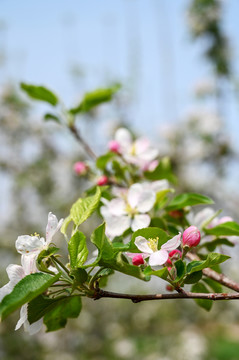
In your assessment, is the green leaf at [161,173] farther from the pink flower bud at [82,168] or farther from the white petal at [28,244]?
the white petal at [28,244]

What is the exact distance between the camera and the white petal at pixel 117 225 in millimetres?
714

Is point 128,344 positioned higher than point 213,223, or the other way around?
point 213,223

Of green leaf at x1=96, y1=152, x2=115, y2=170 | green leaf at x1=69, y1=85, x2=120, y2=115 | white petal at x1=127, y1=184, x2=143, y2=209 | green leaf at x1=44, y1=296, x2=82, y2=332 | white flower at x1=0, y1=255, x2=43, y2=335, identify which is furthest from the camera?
green leaf at x1=69, y1=85, x2=120, y2=115

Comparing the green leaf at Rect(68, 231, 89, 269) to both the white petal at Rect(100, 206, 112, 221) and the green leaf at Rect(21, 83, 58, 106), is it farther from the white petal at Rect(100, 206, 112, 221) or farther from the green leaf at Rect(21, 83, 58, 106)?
the green leaf at Rect(21, 83, 58, 106)

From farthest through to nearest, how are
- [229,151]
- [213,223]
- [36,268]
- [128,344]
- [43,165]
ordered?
[128,344] < [43,165] < [229,151] < [213,223] < [36,268]

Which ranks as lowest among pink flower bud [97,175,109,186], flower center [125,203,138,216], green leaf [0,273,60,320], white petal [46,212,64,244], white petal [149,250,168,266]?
pink flower bud [97,175,109,186]

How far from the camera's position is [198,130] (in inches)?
166

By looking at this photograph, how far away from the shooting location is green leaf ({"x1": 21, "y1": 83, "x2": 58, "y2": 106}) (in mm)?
990

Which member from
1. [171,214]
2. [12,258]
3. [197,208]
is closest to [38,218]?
[12,258]

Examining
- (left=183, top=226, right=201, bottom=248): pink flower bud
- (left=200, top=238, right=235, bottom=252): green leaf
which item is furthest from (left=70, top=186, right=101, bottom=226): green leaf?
(left=200, top=238, right=235, bottom=252): green leaf

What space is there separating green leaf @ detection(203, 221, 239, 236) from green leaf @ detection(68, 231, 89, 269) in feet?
0.84

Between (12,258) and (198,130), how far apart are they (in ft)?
8.05

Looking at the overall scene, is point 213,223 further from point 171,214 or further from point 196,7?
point 196,7

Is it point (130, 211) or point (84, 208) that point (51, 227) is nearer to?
point (84, 208)
